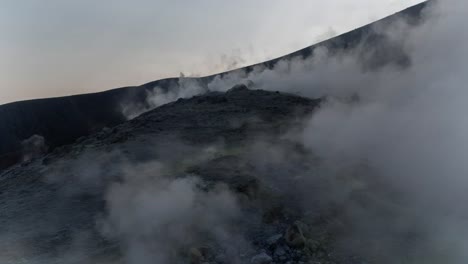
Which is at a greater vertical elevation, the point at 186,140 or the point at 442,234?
the point at 186,140

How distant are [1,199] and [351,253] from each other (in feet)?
34.3

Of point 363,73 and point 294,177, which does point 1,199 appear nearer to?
point 294,177

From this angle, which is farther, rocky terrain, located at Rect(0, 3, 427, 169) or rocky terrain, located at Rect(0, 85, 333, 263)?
rocky terrain, located at Rect(0, 3, 427, 169)

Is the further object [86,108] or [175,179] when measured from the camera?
[86,108]

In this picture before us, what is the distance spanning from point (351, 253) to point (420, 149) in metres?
4.07

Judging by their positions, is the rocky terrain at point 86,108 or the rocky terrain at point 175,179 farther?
the rocky terrain at point 86,108

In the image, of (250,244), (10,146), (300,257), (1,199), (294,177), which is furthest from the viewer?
(10,146)

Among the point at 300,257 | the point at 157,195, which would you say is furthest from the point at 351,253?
the point at 157,195

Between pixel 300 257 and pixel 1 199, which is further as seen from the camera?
pixel 1 199

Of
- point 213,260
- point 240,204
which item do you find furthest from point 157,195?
point 213,260

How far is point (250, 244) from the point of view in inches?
375

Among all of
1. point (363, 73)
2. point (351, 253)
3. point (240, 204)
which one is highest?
point (363, 73)

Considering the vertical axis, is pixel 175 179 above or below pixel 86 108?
below

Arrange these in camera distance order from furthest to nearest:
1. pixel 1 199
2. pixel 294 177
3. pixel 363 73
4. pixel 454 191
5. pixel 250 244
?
pixel 363 73 → pixel 1 199 → pixel 294 177 → pixel 454 191 → pixel 250 244
